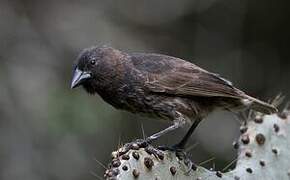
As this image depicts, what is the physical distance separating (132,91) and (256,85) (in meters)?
4.95

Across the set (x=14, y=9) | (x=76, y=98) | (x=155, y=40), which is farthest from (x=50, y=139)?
(x=155, y=40)

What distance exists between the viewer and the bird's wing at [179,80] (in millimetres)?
5000

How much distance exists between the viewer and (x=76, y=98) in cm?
759

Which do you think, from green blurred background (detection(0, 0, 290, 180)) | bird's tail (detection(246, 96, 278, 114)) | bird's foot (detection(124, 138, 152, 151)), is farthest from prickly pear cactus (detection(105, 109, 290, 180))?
green blurred background (detection(0, 0, 290, 180))

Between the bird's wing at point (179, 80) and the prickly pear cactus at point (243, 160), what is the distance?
274 mm

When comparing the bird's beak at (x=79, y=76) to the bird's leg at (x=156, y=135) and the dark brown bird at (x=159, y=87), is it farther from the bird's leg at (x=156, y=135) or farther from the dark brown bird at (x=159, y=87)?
the bird's leg at (x=156, y=135)

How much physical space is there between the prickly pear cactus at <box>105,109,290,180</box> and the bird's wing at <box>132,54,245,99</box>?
274 millimetres

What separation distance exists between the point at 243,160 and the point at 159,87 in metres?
0.66

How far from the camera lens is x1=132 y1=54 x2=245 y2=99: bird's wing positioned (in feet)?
16.4

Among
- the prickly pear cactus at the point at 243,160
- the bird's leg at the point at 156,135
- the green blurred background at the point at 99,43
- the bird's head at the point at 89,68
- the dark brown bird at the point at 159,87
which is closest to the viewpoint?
the prickly pear cactus at the point at 243,160

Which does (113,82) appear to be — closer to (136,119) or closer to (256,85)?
(136,119)

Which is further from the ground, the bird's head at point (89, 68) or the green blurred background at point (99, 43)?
the bird's head at point (89, 68)

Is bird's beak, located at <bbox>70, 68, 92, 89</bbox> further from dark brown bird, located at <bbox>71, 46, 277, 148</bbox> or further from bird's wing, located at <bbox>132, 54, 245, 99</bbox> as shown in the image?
bird's wing, located at <bbox>132, 54, 245, 99</bbox>

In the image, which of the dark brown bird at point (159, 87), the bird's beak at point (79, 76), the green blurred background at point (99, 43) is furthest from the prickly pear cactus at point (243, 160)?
the green blurred background at point (99, 43)
